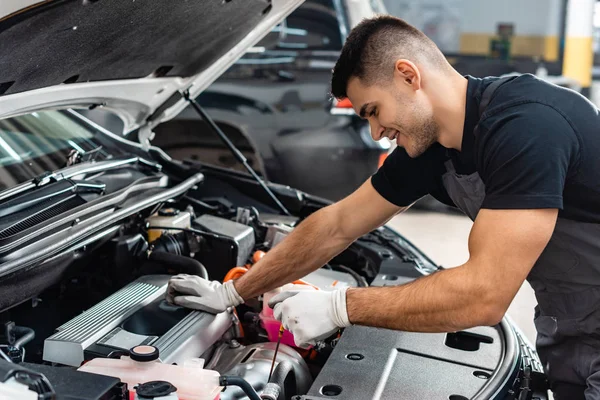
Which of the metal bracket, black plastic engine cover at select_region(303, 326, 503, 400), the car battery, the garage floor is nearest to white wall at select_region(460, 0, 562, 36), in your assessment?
the garage floor

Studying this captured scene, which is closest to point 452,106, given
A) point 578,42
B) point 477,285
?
point 477,285

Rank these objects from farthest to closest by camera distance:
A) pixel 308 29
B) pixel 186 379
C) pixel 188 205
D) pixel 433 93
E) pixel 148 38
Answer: pixel 308 29
pixel 188 205
pixel 148 38
pixel 433 93
pixel 186 379

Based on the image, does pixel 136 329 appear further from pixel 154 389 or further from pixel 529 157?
pixel 529 157

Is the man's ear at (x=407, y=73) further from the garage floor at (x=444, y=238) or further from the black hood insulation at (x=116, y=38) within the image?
the garage floor at (x=444, y=238)

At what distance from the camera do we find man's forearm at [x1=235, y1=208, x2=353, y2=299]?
1.90 metres

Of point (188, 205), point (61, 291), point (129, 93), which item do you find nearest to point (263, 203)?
point (188, 205)

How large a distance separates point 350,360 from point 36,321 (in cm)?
80

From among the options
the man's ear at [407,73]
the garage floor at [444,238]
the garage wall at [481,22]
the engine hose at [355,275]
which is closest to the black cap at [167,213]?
the engine hose at [355,275]

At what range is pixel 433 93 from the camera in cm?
165

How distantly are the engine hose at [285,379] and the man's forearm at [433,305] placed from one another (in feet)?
0.59

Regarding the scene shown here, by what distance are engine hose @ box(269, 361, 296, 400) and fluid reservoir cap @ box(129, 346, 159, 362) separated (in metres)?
0.26

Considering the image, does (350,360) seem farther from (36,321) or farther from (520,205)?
(36,321)

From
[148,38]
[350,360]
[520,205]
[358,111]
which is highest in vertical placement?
[148,38]

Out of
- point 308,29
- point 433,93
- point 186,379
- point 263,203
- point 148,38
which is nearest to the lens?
point 186,379
